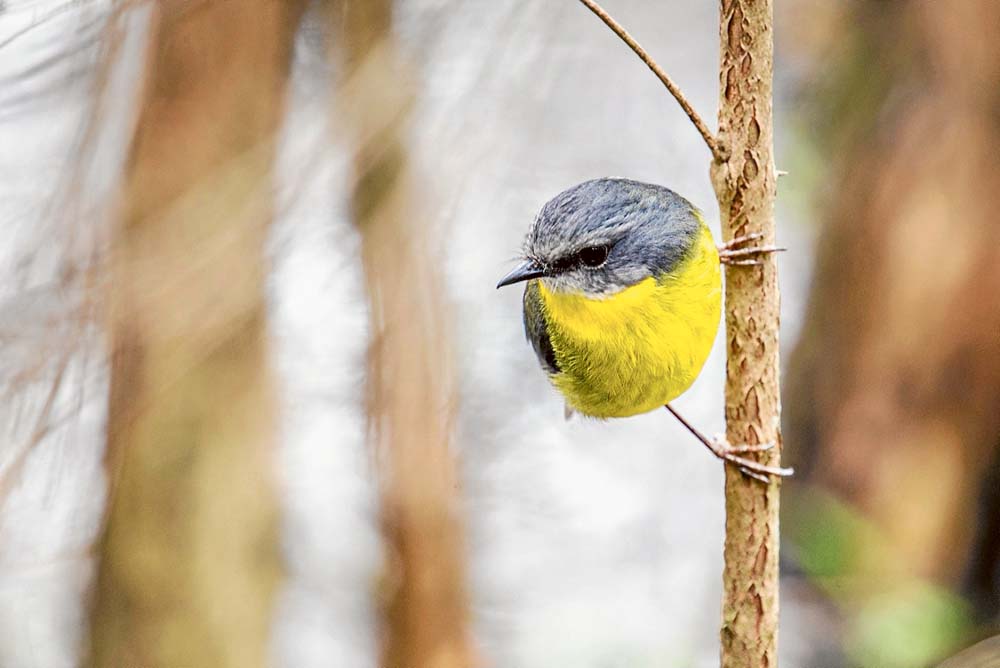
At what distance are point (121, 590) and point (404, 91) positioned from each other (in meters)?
1.94

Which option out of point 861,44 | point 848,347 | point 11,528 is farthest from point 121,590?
point 861,44

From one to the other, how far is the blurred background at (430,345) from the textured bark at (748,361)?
111cm

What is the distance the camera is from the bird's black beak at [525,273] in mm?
2170

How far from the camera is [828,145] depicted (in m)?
4.10

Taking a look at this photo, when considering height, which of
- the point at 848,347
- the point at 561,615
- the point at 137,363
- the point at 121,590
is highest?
the point at 137,363

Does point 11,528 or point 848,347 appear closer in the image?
point 11,528

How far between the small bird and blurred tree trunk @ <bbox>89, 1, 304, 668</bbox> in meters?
1.19

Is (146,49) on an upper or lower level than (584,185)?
upper

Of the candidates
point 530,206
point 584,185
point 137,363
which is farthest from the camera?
point 530,206

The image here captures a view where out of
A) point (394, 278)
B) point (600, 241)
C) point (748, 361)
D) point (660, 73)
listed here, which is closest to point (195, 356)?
point (394, 278)

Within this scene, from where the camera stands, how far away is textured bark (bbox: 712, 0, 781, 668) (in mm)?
1802

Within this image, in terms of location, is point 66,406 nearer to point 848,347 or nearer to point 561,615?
point 561,615

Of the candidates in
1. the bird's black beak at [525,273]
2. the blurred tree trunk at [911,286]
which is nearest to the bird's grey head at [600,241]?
the bird's black beak at [525,273]

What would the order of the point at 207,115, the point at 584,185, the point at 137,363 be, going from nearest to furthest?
the point at 584,185
the point at 137,363
the point at 207,115
